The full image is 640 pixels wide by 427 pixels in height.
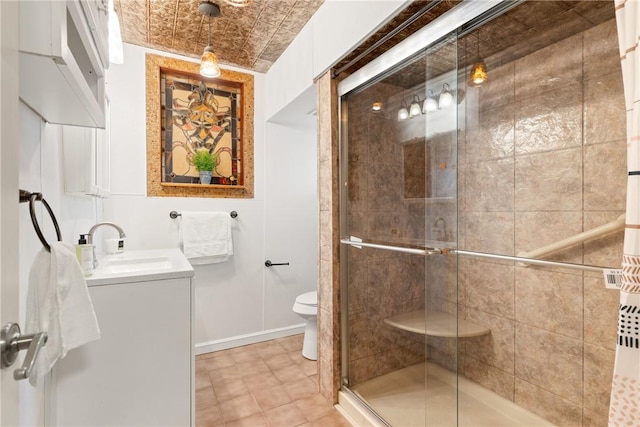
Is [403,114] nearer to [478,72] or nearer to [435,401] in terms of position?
[478,72]

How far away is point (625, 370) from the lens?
2.39 ft

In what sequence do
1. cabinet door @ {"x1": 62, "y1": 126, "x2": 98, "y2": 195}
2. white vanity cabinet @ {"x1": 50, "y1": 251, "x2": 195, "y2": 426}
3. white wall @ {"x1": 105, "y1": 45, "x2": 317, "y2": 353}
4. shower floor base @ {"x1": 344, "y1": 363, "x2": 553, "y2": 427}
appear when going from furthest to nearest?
1. white wall @ {"x1": 105, "y1": 45, "x2": 317, "y2": 353}
2. shower floor base @ {"x1": 344, "y1": 363, "x2": 553, "y2": 427}
3. cabinet door @ {"x1": 62, "y1": 126, "x2": 98, "y2": 195}
4. white vanity cabinet @ {"x1": 50, "y1": 251, "x2": 195, "y2": 426}

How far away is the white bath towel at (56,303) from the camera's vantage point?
2.56ft

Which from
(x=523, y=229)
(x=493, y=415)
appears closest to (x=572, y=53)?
(x=523, y=229)

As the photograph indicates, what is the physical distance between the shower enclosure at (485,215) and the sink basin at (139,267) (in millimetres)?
959

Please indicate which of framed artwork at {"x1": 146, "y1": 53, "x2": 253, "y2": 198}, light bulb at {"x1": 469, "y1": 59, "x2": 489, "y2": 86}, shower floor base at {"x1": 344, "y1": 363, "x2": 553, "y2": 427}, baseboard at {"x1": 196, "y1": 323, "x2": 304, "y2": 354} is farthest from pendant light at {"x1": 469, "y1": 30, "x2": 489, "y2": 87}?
baseboard at {"x1": 196, "y1": 323, "x2": 304, "y2": 354}

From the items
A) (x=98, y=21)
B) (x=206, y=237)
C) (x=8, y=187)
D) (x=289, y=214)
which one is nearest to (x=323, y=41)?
(x=98, y=21)

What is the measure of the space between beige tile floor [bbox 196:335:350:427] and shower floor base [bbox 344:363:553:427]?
27 cm

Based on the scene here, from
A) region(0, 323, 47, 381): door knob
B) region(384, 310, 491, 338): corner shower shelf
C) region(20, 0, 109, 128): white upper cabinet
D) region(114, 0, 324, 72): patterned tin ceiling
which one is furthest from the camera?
region(114, 0, 324, 72): patterned tin ceiling

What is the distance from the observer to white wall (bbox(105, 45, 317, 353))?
2383 mm

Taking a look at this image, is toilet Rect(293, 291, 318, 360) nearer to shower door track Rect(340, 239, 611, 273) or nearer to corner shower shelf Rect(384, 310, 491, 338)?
corner shower shelf Rect(384, 310, 491, 338)

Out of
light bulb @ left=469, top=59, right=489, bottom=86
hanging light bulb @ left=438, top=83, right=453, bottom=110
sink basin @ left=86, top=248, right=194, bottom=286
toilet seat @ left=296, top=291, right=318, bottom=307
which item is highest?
light bulb @ left=469, top=59, right=489, bottom=86

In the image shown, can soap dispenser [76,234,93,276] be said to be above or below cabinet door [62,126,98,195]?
below

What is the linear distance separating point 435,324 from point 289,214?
1692 millimetres
